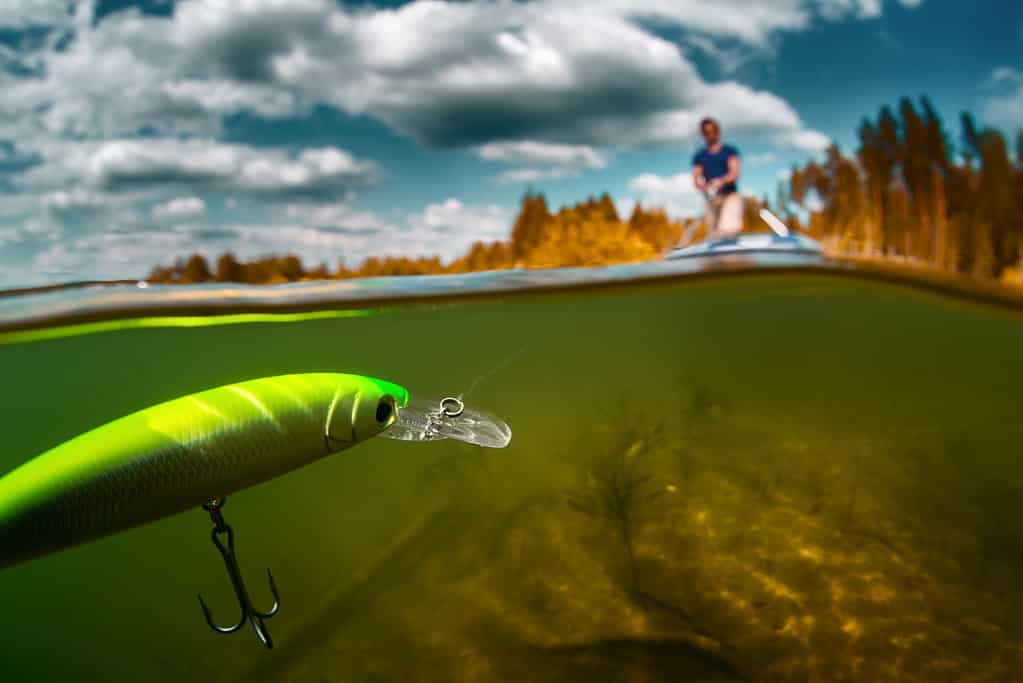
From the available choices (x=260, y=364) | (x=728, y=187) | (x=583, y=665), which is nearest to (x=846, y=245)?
(x=728, y=187)

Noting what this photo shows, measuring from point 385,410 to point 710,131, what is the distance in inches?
306

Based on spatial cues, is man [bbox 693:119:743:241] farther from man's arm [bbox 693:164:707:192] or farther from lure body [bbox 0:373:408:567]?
lure body [bbox 0:373:408:567]

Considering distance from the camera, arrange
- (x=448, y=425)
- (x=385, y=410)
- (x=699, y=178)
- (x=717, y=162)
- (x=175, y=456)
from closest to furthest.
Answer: (x=175, y=456)
(x=385, y=410)
(x=448, y=425)
(x=717, y=162)
(x=699, y=178)

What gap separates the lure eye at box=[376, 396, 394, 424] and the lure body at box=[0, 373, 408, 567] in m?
0.02

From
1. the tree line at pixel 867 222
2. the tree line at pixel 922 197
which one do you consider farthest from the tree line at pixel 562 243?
the tree line at pixel 922 197

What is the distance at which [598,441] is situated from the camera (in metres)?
7.90

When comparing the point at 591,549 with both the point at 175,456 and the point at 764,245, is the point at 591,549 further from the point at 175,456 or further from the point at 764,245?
the point at 175,456

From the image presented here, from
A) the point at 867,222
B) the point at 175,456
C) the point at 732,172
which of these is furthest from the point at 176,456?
the point at 867,222

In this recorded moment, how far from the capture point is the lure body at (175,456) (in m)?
1.04

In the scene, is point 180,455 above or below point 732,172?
below

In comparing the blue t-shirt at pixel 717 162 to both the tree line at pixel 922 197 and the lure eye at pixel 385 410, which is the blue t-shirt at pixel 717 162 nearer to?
the tree line at pixel 922 197

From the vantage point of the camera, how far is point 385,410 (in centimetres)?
136

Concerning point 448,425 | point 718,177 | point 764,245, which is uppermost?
point 718,177

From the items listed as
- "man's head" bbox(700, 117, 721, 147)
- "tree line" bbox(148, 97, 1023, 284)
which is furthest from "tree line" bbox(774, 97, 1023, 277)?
"man's head" bbox(700, 117, 721, 147)
